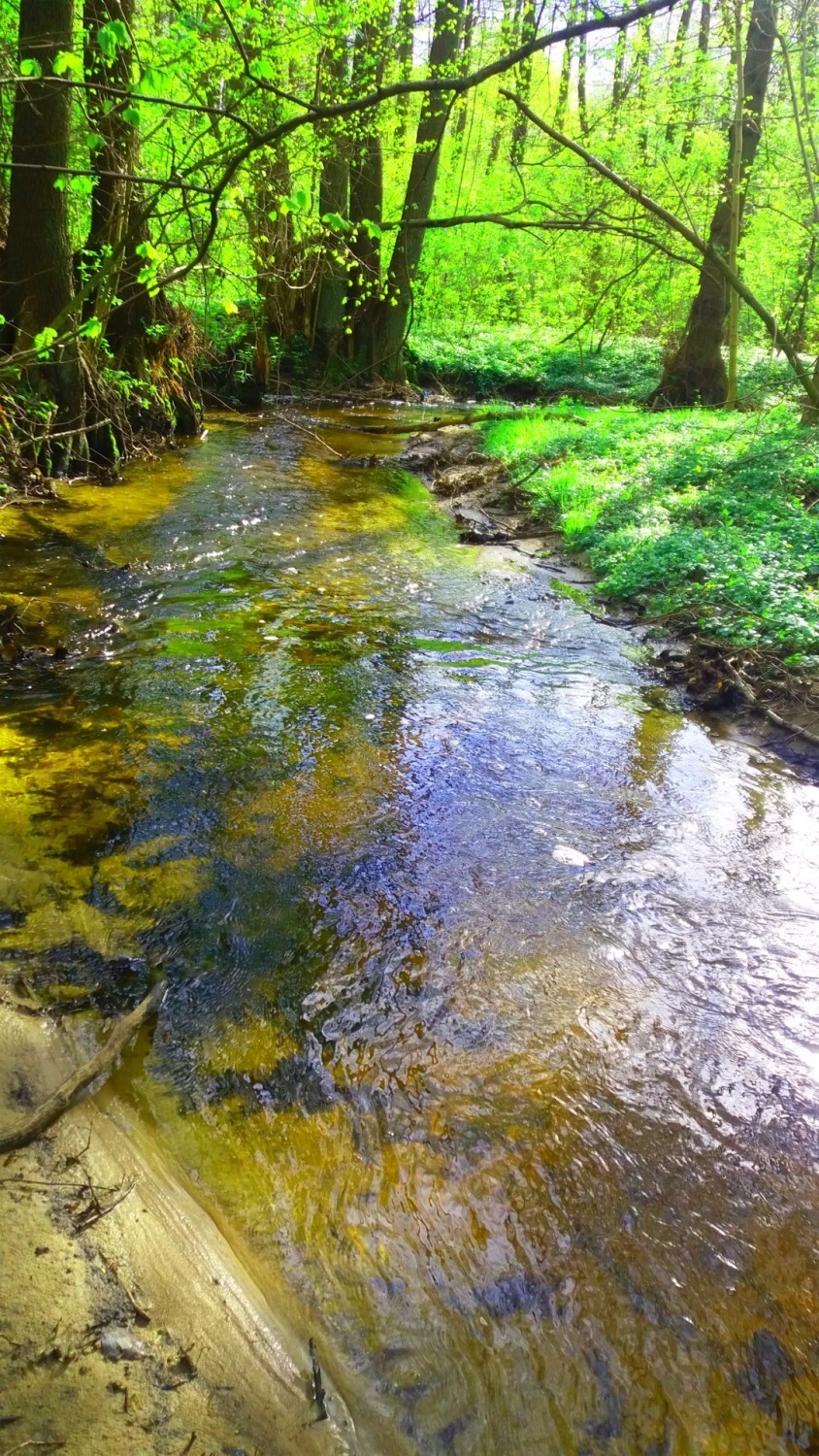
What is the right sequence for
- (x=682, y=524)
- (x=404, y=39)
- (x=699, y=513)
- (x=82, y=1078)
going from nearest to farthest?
(x=82, y=1078) < (x=682, y=524) < (x=699, y=513) < (x=404, y=39)

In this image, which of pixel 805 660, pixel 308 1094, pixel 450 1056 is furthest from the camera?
pixel 805 660

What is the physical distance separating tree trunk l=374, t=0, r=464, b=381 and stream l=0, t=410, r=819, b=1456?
11190 millimetres

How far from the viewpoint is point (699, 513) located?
9.12 m

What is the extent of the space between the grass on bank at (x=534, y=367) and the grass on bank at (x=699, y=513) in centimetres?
838

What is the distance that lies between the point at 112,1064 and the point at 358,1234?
915mm

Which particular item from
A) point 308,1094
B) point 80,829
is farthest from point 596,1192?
point 80,829

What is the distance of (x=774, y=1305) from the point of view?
2215 millimetres

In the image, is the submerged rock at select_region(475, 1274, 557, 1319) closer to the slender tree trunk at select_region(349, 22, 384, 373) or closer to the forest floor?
the forest floor

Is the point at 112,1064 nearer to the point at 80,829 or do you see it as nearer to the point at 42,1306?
the point at 42,1306

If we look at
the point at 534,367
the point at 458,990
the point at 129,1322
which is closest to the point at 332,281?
the point at 534,367

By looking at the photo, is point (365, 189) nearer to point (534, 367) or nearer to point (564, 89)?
point (564, 89)

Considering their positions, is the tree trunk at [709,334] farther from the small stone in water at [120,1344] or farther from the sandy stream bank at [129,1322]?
the small stone in water at [120,1344]

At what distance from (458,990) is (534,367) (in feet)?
76.5

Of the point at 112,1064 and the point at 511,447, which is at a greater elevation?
the point at 511,447
